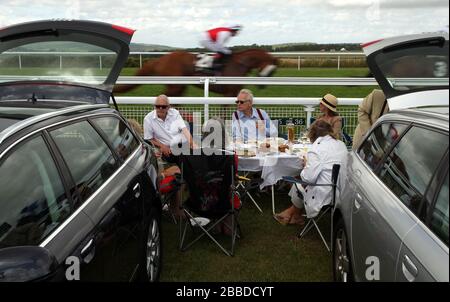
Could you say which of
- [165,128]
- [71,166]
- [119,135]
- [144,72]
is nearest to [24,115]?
[71,166]

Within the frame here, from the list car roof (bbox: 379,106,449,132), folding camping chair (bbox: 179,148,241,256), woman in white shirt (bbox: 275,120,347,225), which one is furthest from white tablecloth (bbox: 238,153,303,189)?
car roof (bbox: 379,106,449,132)

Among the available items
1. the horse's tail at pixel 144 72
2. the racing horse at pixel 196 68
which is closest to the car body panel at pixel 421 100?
the racing horse at pixel 196 68

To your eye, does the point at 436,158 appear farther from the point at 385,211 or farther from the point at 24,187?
the point at 24,187

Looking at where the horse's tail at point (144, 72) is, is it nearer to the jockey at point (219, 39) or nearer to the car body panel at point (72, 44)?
the jockey at point (219, 39)

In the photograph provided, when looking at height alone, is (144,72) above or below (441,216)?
above

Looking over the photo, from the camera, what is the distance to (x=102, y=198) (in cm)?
297

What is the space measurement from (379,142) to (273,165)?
7.54ft

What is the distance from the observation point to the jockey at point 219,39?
15172 millimetres

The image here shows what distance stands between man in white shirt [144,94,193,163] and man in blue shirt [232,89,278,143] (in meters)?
0.74

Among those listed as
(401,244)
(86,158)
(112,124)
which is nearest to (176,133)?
(112,124)

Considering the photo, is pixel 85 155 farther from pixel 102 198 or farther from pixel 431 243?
pixel 431 243

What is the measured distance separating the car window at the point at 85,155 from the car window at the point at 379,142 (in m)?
1.93
